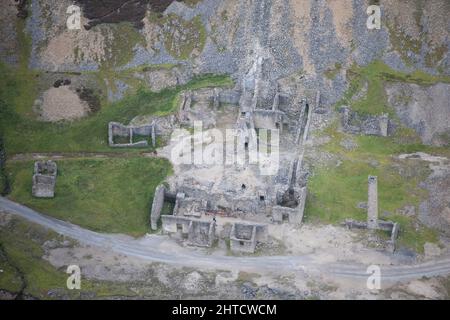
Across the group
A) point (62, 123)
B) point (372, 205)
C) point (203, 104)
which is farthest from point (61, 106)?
point (372, 205)

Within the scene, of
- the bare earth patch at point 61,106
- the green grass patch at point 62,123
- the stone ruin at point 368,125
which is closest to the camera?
the green grass patch at point 62,123

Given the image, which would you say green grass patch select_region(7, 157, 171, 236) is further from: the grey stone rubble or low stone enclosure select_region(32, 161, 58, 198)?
the grey stone rubble

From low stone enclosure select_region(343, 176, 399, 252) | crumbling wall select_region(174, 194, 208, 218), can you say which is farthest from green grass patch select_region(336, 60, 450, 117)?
crumbling wall select_region(174, 194, 208, 218)

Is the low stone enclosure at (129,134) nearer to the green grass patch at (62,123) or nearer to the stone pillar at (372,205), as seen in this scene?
the green grass patch at (62,123)

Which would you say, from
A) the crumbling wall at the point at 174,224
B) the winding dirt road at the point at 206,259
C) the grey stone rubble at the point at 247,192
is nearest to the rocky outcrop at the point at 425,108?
the grey stone rubble at the point at 247,192

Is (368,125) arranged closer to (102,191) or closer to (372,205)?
(372,205)

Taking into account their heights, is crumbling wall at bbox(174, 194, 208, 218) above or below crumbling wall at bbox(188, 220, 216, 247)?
above
